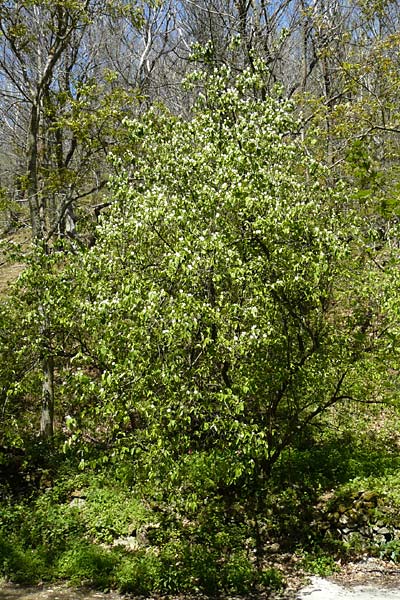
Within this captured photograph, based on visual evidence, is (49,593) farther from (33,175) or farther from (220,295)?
(33,175)

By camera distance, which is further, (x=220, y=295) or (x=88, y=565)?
(x=88, y=565)

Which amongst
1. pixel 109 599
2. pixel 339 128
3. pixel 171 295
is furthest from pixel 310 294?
pixel 339 128

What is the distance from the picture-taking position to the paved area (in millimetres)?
6988

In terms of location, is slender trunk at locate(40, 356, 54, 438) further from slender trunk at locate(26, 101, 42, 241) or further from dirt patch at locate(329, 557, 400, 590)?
dirt patch at locate(329, 557, 400, 590)

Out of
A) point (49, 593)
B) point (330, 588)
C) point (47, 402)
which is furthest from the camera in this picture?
point (47, 402)

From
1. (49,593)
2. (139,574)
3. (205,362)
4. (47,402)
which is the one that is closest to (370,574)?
(139,574)

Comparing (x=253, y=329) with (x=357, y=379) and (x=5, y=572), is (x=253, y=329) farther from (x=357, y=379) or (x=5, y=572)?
(x=5, y=572)

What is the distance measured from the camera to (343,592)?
7180 mm

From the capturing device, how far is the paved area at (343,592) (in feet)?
22.9

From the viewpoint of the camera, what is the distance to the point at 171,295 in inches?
259

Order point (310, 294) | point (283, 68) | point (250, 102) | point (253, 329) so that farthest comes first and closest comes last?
point (283, 68) < point (250, 102) < point (310, 294) < point (253, 329)

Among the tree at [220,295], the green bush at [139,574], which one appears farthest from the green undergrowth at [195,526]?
the tree at [220,295]

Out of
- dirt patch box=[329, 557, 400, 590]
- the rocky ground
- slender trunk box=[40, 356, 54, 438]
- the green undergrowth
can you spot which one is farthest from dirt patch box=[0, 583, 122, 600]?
slender trunk box=[40, 356, 54, 438]

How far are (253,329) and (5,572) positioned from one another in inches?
205
